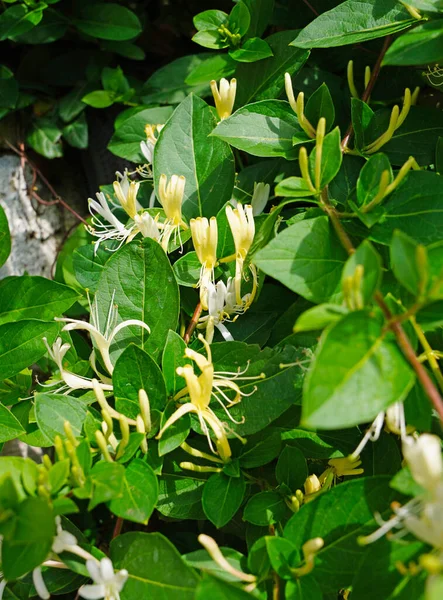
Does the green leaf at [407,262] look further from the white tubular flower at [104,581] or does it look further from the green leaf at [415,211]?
the white tubular flower at [104,581]

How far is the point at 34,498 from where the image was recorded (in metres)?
0.52

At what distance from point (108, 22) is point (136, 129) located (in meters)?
0.26

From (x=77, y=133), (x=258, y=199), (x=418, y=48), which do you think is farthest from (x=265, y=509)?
(x=77, y=133)

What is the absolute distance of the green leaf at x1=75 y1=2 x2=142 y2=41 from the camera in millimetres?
1101

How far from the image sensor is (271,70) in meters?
0.86

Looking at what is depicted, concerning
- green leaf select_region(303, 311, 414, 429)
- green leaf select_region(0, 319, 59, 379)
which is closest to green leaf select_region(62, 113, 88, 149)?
green leaf select_region(0, 319, 59, 379)

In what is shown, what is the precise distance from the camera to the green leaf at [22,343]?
73 cm

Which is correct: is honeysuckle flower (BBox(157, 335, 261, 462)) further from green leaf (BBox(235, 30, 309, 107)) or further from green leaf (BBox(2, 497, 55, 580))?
green leaf (BBox(235, 30, 309, 107))

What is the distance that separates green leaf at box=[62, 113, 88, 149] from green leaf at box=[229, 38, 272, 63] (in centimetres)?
44

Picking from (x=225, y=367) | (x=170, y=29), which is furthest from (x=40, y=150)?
(x=225, y=367)

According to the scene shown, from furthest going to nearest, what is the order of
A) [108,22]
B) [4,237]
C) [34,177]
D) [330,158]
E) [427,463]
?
[34,177] → [108,22] → [4,237] → [330,158] → [427,463]

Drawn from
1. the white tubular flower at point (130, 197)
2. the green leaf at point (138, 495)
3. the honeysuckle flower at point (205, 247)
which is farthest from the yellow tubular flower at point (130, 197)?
the green leaf at point (138, 495)

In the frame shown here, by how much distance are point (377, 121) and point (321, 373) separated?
46cm

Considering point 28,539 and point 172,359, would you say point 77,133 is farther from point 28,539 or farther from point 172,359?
point 28,539
